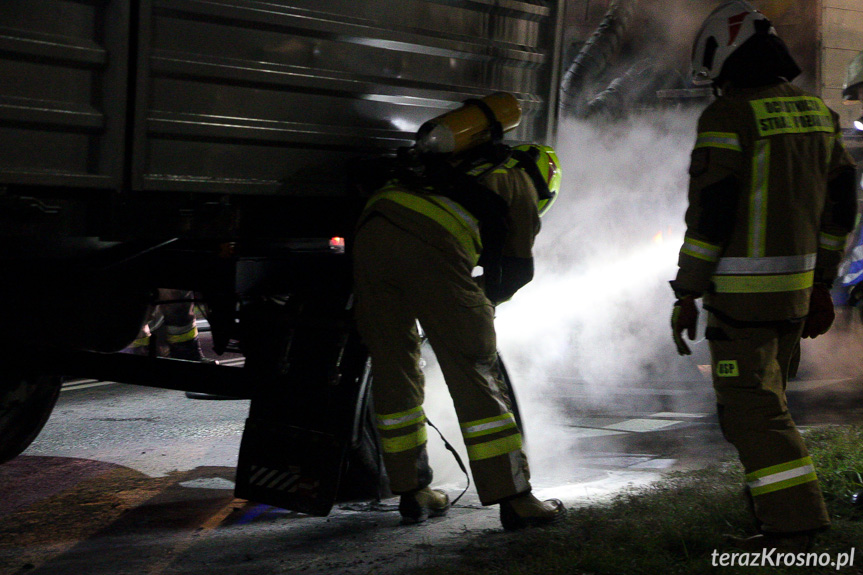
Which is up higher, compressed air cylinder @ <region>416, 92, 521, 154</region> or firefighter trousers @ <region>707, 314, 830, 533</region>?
compressed air cylinder @ <region>416, 92, 521, 154</region>

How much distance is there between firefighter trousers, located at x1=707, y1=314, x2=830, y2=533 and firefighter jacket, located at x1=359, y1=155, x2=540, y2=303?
36.6 inches

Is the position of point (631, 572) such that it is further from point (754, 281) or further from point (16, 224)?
point (16, 224)

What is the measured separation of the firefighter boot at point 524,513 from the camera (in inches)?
162

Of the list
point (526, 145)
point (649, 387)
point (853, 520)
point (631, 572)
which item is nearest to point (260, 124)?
point (526, 145)

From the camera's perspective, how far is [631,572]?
3.50 meters

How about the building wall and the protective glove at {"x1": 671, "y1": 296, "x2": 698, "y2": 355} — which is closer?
the protective glove at {"x1": 671, "y1": 296, "x2": 698, "y2": 355}

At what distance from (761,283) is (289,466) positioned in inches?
76.9

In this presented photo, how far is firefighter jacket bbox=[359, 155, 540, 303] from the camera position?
4.09 m

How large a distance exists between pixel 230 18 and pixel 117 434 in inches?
139

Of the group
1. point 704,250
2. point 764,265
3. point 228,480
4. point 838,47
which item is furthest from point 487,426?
point 838,47

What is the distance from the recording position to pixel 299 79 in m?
3.92

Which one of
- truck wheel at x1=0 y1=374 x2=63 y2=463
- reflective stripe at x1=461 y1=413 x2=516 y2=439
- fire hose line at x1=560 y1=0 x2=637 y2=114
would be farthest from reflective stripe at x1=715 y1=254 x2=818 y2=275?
fire hose line at x1=560 y1=0 x2=637 y2=114

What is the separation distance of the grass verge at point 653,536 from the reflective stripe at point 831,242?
1.03m

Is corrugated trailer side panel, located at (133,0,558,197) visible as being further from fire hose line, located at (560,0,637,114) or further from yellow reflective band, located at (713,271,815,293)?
fire hose line, located at (560,0,637,114)
